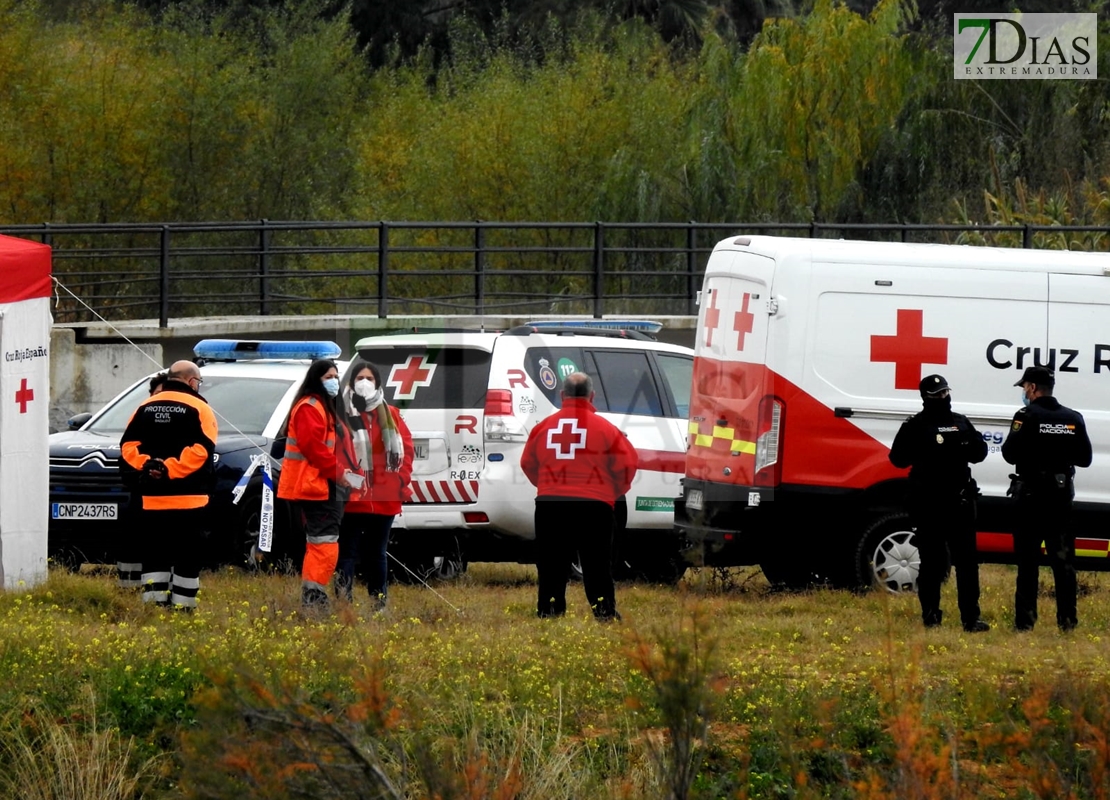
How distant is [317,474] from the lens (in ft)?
33.7

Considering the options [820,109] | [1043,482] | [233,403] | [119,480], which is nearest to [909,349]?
[1043,482]

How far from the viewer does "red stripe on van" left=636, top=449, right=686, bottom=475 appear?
1283cm

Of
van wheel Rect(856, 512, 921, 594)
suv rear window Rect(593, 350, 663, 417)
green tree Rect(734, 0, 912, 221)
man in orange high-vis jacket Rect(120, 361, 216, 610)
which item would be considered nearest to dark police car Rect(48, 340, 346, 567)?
man in orange high-vis jacket Rect(120, 361, 216, 610)

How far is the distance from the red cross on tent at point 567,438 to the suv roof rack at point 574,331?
2.12 m

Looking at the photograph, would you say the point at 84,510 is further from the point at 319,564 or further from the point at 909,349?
the point at 909,349

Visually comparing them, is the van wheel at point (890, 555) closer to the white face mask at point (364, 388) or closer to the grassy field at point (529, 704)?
the grassy field at point (529, 704)

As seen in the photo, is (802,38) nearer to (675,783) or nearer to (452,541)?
(452,541)

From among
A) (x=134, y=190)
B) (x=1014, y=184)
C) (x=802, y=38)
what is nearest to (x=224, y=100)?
(x=134, y=190)

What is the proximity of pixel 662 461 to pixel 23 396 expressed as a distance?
4350 millimetres

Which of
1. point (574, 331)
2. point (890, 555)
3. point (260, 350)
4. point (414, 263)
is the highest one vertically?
point (414, 263)

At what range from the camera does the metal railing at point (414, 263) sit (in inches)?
871

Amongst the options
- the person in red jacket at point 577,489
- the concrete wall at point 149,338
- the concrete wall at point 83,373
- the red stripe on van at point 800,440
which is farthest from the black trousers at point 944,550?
the concrete wall at point 83,373

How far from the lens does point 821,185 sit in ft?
93.2

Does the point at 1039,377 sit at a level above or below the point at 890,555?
above
